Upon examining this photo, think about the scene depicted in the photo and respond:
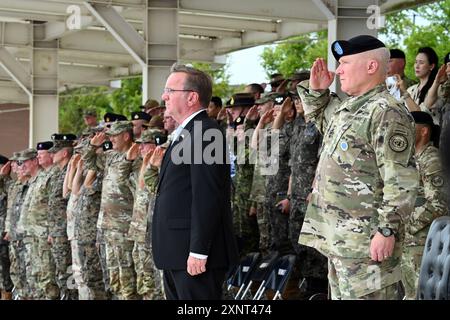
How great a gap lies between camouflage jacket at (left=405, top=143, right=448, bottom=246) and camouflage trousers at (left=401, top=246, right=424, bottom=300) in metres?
0.05

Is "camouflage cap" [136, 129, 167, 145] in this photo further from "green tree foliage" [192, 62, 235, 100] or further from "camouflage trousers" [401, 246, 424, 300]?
"green tree foliage" [192, 62, 235, 100]

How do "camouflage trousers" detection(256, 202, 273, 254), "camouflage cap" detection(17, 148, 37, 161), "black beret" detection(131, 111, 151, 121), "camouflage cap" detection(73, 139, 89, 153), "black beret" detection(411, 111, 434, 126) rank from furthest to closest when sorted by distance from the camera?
"camouflage cap" detection(17, 148, 37, 161)
"camouflage cap" detection(73, 139, 89, 153)
"black beret" detection(131, 111, 151, 121)
"camouflage trousers" detection(256, 202, 273, 254)
"black beret" detection(411, 111, 434, 126)

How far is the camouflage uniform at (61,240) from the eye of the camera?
453 inches

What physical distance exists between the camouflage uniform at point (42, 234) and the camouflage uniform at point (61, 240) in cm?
20

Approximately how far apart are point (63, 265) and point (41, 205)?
0.89 meters

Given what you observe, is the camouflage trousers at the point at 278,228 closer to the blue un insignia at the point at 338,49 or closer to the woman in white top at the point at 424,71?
the woman in white top at the point at 424,71

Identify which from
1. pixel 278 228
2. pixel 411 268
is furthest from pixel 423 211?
pixel 278 228

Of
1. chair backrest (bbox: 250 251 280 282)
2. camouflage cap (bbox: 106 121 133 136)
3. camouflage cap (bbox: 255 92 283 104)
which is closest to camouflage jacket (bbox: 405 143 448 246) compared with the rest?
chair backrest (bbox: 250 251 280 282)

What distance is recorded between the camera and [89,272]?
10703mm

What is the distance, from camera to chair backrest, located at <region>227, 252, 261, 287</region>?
9.35 metres

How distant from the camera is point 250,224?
32.6 feet

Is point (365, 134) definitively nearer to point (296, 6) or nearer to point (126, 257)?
point (126, 257)

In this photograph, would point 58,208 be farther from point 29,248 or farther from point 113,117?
point 113,117

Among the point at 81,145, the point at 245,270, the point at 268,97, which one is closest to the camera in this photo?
the point at 245,270
